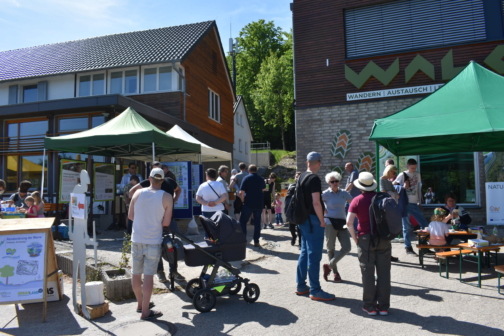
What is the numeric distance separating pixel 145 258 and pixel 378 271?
278 cm

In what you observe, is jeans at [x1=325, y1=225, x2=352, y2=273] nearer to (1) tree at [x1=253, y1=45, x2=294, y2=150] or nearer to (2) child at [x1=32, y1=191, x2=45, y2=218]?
(2) child at [x1=32, y1=191, x2=45, y2=218]

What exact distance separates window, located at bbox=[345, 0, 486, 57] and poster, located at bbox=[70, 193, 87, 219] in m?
10.3

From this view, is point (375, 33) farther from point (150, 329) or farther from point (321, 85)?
point (150, 329)

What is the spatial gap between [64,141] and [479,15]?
40.4 feet

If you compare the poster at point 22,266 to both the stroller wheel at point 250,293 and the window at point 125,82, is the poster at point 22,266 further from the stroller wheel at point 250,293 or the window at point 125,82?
the window at point 125,82

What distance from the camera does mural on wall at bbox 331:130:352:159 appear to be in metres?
12.8

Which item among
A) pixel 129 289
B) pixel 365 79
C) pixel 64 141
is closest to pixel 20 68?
pixel 64 141

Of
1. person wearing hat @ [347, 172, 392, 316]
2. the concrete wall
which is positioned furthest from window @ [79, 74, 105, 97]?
person wearing hat @ [347, 172, 392, 316]

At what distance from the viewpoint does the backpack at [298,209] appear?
523 cm

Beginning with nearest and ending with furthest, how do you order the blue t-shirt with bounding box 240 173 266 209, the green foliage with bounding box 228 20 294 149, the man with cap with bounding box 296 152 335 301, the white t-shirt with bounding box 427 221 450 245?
the man with cap with bounding box 296 152 335 301
the white t-shirt with bounding box 427 221 450 245
the blue t-shirt with bounding box 240 173 266 209
the green foliage with bounding box 228 20 294 149

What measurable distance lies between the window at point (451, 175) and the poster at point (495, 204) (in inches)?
161

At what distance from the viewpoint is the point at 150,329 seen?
4.46m

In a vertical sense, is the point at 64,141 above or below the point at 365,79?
below

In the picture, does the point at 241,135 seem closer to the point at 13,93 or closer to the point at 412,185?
the point at 13,93
